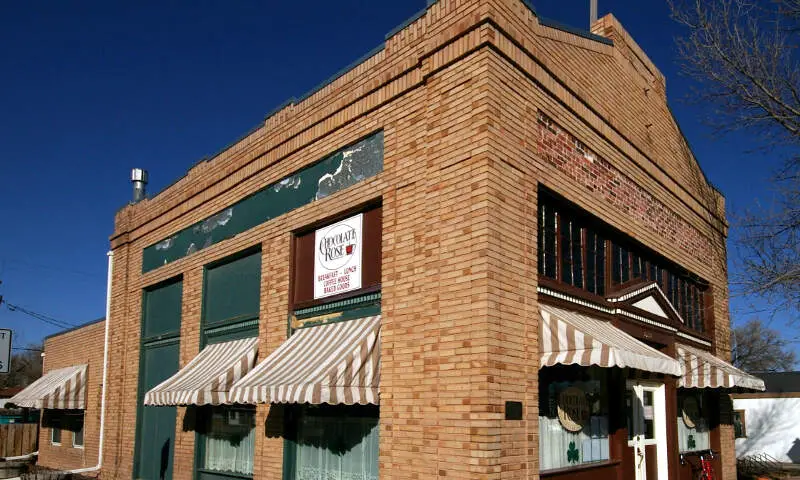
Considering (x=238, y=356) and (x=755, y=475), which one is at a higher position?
(x=238, y=356)

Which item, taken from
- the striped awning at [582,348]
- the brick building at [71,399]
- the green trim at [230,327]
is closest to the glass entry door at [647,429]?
the striped awning at [582,348]

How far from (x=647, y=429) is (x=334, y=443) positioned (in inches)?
202

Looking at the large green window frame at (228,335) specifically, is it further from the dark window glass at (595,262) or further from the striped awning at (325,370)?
the dark window glass at (595,262)

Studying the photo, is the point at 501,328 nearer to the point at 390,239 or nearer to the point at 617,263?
the point at 390,239

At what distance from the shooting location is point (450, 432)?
311 inches

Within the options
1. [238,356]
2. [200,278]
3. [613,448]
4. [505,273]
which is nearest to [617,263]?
[613,448]

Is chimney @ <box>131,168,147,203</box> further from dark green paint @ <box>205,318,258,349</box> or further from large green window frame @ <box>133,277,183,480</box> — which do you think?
dark green paint @ <box>205,318,258,349</box>

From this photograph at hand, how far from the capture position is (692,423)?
45.9 ft

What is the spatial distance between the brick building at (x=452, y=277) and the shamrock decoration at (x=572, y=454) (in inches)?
1.0

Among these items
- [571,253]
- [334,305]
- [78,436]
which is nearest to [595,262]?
[571,253]

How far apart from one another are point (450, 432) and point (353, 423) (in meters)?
2.30

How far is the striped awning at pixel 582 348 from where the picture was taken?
824 cm

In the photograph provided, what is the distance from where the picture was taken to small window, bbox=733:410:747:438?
31658mm

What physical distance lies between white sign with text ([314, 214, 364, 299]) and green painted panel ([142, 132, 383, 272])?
547 mm
